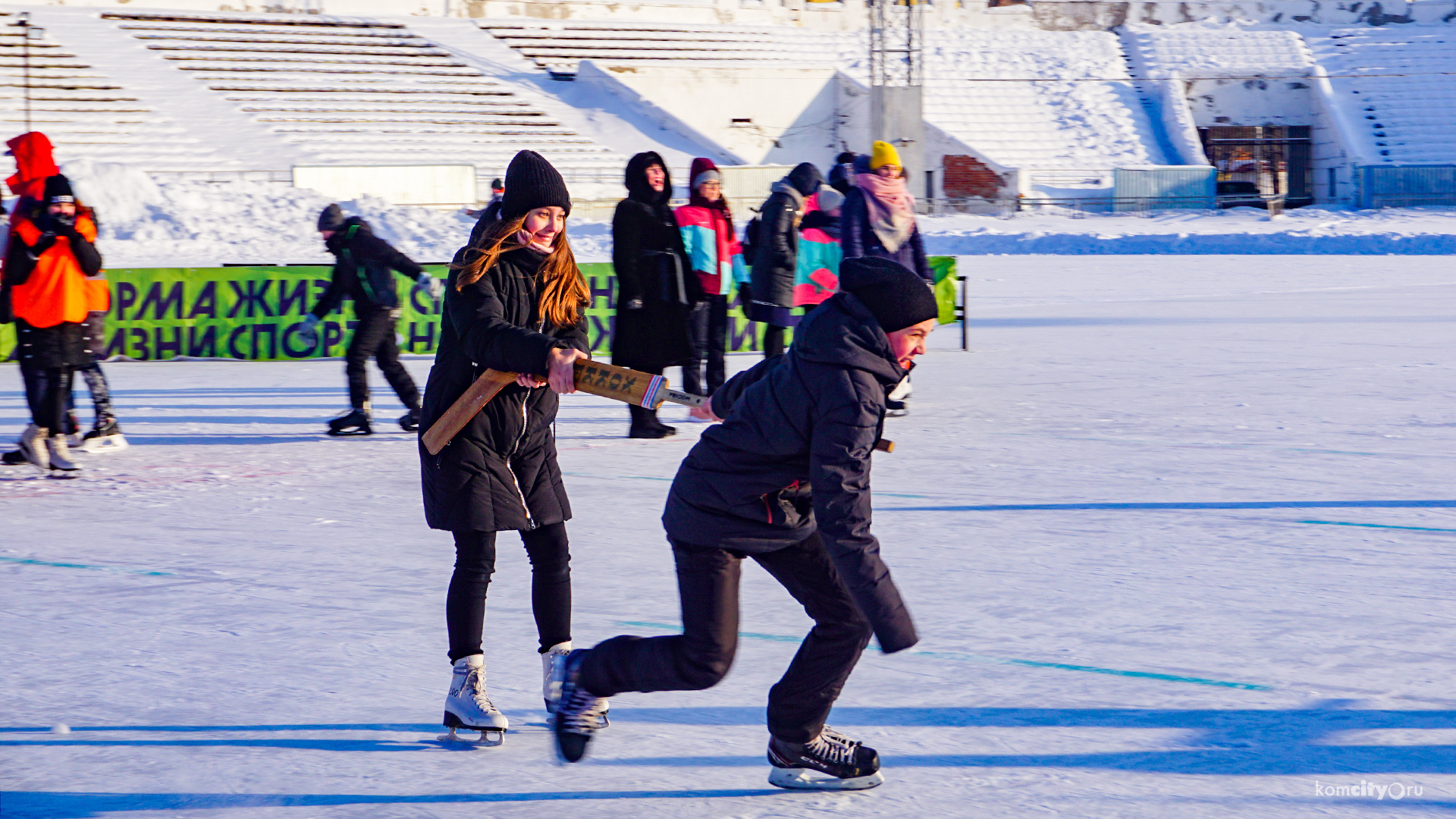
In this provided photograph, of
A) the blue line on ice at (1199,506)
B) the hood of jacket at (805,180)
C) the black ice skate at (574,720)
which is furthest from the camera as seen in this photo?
the hood of jacket at (805,180)

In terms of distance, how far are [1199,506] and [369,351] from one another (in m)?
4.52

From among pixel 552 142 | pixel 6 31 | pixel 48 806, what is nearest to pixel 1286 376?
pixel 48 806

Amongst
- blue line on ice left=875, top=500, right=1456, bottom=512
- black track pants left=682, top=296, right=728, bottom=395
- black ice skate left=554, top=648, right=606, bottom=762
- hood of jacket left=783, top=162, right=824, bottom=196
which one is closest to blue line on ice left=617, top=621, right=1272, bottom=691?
black ice skate left=554, top=648, right=606, bottom=762

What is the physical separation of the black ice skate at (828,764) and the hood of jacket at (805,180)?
574 centimetres

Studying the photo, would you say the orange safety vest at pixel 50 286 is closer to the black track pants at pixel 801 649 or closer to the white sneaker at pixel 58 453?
the white sneaker at pixel 58 453

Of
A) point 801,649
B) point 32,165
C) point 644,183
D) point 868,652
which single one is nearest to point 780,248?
point 644,183

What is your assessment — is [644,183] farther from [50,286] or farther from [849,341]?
[849,341]

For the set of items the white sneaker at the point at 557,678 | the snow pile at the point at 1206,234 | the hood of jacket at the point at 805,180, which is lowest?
the snow pile at the point at 1206,234

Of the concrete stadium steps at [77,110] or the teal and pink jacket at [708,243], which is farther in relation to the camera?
the concrete stadium steps at [77,110]

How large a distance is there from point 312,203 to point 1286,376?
18.7 m

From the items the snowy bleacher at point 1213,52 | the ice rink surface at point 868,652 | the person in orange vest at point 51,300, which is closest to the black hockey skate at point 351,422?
the ice rink surface at point 868,652

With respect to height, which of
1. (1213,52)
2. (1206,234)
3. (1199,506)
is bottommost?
(1206,234)

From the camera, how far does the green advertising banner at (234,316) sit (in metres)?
12.4

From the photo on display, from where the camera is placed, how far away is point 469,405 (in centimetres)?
331
